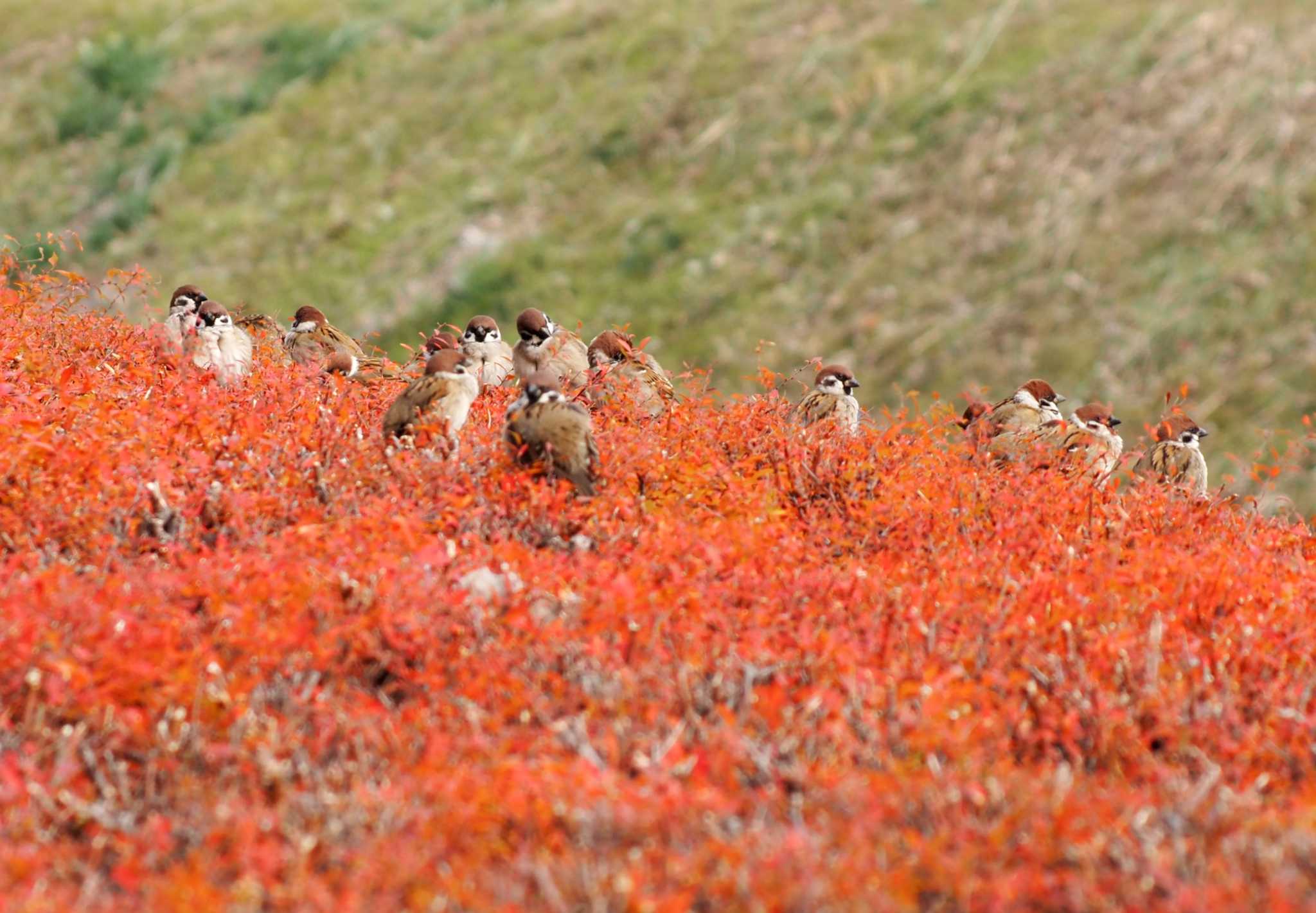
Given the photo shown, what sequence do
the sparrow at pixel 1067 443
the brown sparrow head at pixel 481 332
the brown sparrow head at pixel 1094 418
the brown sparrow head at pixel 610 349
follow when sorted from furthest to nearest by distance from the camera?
the brown sparrow head at pixel 481 332, the brown sparrow head at pixel 610 349, the brown sparrow head at pixel 1094 418, the sparrow at pixel 1067 443

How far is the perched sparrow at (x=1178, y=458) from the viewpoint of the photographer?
39.3ft

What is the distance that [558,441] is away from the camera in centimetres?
959

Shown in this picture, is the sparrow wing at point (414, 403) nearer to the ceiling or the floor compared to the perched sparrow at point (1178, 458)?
nearer to the ceiling

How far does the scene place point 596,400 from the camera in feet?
39.7

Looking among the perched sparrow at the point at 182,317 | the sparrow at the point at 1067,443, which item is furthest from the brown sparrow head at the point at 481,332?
the sparrow at the point at 1067,443

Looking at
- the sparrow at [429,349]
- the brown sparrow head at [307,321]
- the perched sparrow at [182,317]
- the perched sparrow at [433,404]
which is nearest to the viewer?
the perched sparrow at [433,404]

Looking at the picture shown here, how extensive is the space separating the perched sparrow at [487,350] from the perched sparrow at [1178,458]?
6040mm

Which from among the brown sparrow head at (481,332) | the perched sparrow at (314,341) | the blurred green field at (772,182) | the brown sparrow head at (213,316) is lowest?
the blurred green field at (772,182)

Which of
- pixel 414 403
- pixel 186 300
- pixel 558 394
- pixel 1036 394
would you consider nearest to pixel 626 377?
pixel 558 394

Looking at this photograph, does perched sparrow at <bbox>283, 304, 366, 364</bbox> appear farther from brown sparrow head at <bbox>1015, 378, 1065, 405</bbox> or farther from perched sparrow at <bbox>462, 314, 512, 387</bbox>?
brown sparrow head at <bbox>1015, 378, 1065, 405</bbox>

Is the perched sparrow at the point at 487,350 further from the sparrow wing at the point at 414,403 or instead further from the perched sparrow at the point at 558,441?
the perched sparrow at the point at 558,441

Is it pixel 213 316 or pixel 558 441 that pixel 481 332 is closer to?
pixel 213 316

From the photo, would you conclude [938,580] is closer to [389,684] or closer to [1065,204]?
[389,684]

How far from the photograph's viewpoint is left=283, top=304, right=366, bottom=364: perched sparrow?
13734mm
